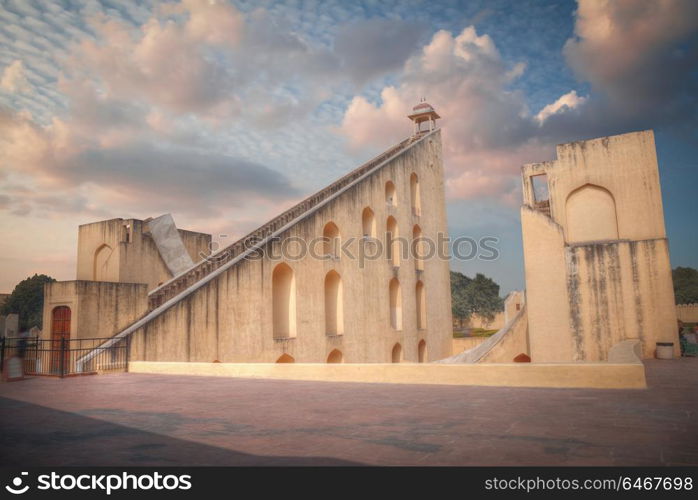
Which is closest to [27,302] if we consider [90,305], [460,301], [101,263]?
[101,263]

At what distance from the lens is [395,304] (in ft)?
73.5

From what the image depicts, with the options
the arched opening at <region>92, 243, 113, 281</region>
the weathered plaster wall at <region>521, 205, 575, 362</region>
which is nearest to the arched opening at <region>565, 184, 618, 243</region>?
the weathered plaster wall at <region>521, 205, 575, 362</region>

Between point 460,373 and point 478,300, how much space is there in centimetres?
5094

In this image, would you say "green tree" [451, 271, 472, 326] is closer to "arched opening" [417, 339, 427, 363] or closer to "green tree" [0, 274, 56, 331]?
"arched opening" [417, 339, 427, 363]

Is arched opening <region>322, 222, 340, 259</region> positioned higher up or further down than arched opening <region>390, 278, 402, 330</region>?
higher up

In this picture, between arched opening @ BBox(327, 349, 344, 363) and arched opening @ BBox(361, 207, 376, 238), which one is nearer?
arched opening @ BBox(327, 349, 344, 363)

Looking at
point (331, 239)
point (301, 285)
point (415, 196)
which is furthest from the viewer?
point (415, 196)

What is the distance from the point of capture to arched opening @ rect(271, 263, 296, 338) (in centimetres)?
1551

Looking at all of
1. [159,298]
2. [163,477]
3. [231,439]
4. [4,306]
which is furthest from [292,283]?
[4,306]

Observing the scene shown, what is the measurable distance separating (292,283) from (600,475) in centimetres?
1304

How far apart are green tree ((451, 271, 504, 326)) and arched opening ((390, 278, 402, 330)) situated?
34.9 meters

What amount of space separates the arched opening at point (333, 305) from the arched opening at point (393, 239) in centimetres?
500

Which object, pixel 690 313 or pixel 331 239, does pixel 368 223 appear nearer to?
pixel 331 239

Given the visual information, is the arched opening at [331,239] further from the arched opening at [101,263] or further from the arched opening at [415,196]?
the arched opening at [101,263]
